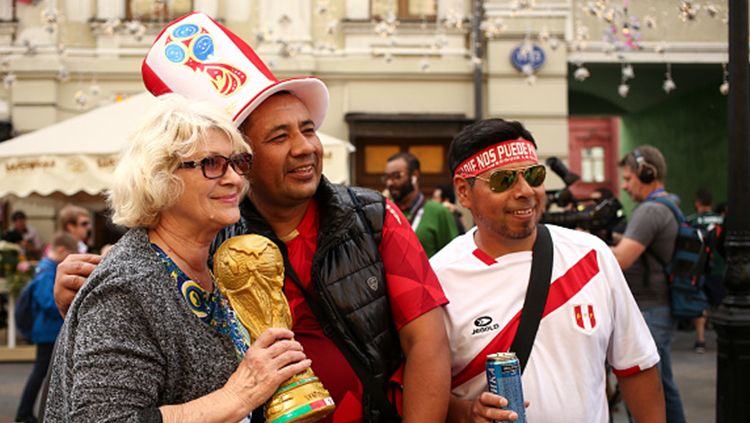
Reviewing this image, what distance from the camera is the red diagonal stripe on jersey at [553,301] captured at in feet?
8.27

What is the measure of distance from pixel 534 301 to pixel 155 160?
1.22 metres

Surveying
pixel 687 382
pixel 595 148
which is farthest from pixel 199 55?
pixel 595 148

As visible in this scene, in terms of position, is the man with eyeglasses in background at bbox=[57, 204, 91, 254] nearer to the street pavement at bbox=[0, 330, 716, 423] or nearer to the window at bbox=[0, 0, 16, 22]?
the street pavement at bbox=[0, 330, 716, 423]

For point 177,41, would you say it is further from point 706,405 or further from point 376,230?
point 706,405

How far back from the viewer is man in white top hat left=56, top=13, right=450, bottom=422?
92.4 inches

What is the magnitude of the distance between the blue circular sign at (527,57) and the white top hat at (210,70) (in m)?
9.97

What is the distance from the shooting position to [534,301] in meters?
2.52

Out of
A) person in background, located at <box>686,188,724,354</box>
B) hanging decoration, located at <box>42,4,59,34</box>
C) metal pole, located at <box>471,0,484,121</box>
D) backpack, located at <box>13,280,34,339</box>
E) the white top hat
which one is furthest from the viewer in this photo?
metal pole, located at <box>471,0,484,121</box>

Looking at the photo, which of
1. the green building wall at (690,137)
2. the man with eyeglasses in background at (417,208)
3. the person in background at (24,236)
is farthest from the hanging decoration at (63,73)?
the green building wall at (690,137)

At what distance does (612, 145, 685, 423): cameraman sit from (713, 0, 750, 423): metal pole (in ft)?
1.18

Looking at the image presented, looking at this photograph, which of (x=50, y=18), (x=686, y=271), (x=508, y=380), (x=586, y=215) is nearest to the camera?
(x=508, y=380)

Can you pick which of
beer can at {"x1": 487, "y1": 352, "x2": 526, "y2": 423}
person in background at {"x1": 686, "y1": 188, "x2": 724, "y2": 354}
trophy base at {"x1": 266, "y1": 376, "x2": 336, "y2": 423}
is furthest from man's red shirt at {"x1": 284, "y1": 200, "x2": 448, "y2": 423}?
person in background at {"x1": 686, "y1": 188, "x2": 724, "y2": 354}

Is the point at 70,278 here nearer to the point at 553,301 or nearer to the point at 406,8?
the point at 553,301

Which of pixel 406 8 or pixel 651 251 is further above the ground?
pixel 406 8
